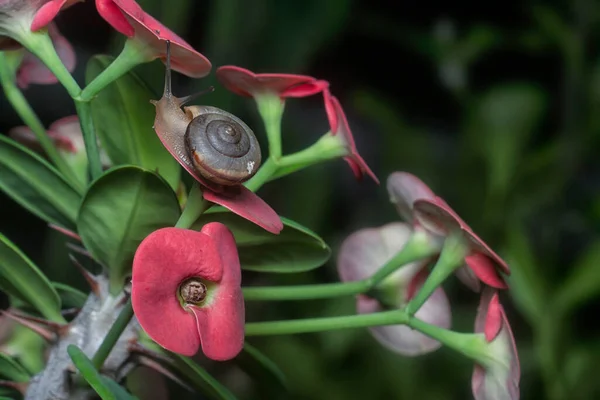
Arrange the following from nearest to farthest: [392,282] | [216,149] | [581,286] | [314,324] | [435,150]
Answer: [216,149], [314,324], [392,282], [581,286], [435,150]

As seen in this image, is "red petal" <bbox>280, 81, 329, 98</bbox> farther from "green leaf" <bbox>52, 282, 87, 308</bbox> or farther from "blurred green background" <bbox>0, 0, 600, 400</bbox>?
"blurred green background" <bbox>0, 0, 600, 400</bbox>

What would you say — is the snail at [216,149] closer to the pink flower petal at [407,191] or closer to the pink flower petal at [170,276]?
the pink flower petal at [170,276]

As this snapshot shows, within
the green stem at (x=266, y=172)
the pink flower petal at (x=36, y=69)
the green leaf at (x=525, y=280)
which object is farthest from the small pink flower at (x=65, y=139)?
the green leaf at (x=525, y=280)

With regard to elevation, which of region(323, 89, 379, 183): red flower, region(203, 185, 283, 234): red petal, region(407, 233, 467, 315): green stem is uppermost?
region(203, 185, 283, 234): red petal

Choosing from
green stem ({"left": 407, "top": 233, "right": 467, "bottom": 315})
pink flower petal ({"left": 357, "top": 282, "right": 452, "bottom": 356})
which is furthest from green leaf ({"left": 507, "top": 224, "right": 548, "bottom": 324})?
green stem ({"left": 407, "top": 233, "right": 467, "bottom": 315})

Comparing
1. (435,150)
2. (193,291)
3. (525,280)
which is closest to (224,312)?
(193,291)

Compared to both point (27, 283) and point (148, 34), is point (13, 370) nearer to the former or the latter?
point (27, 283)
